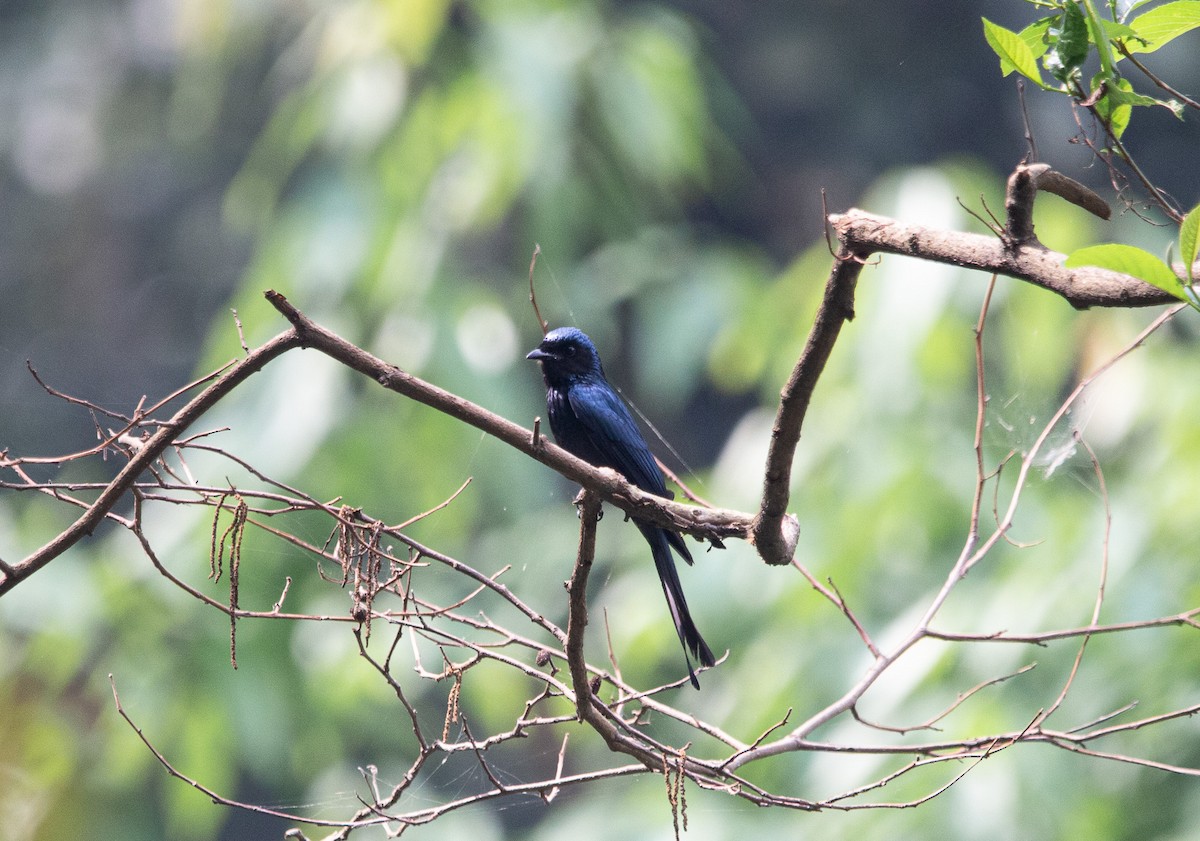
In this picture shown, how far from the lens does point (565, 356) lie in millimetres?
3650

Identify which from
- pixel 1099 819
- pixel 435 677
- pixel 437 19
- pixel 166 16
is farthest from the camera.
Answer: pixel 166 16

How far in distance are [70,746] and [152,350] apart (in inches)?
215

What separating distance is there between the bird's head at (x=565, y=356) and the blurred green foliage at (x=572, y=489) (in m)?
0.16

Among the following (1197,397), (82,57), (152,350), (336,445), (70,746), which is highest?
(82,57)

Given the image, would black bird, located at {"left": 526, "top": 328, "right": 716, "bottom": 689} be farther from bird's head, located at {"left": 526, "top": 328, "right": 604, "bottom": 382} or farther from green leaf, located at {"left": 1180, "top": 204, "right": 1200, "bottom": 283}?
green leaf, located at {"left": 1180, "top": 204, "right": 1200, "bottom": 283}

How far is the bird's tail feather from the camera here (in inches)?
109

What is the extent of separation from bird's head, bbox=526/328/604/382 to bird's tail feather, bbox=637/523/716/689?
809 mm

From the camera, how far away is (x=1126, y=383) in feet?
16.5

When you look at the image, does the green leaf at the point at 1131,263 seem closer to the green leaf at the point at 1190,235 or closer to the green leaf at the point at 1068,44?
the green leaf at the point at 1190,235

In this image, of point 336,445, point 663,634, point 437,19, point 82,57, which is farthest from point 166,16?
point 663,634

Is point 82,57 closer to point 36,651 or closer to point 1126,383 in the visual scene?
point 36,651

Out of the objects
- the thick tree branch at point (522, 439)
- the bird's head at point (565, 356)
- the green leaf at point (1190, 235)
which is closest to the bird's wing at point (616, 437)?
the bird's head at point (565, 356)

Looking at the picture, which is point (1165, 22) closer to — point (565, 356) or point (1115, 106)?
point (1115, 106)

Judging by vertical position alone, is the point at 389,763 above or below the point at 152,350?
below
